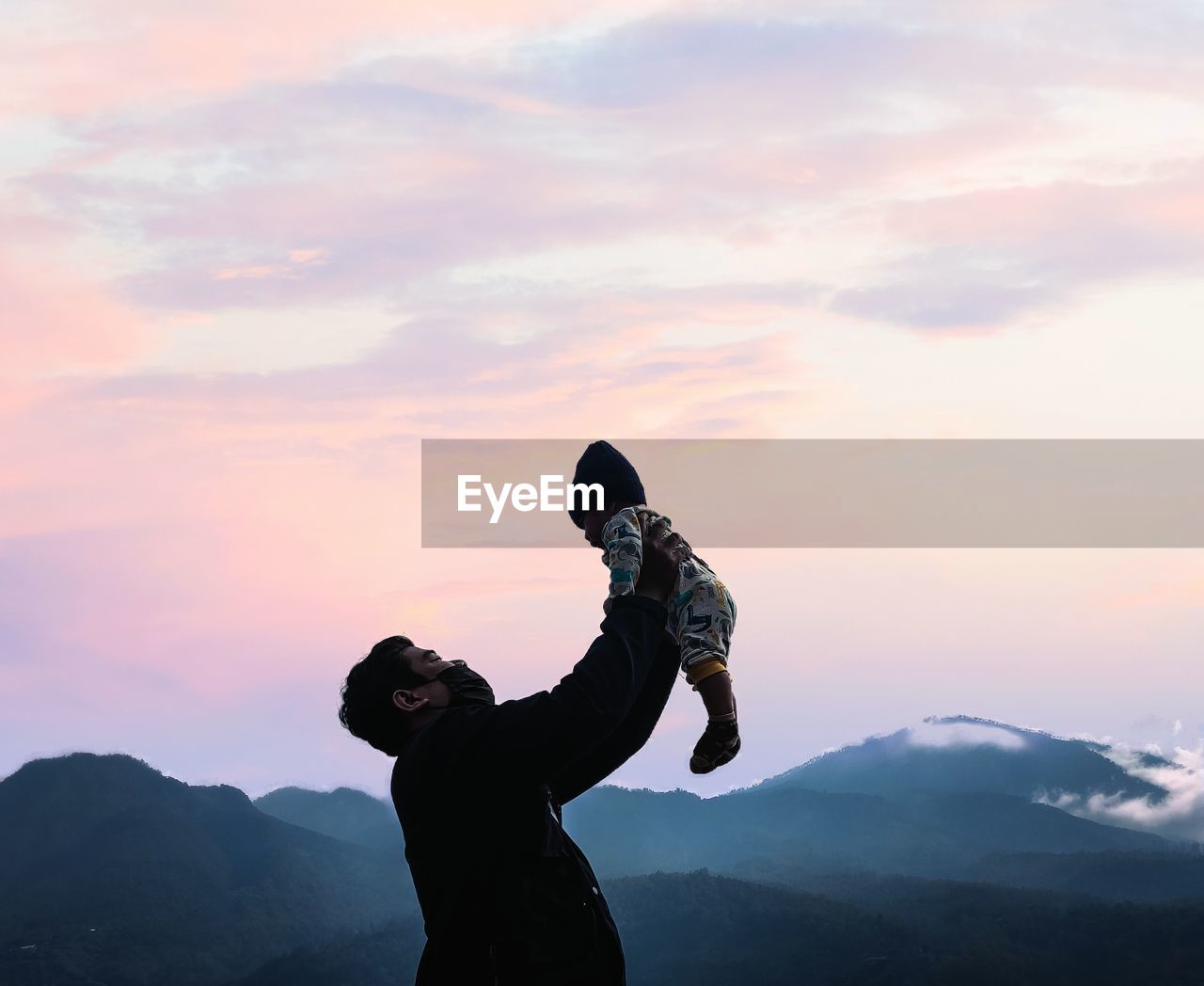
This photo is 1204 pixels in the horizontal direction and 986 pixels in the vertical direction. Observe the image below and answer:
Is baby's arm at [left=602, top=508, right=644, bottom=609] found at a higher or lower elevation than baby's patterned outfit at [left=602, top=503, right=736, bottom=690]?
higher

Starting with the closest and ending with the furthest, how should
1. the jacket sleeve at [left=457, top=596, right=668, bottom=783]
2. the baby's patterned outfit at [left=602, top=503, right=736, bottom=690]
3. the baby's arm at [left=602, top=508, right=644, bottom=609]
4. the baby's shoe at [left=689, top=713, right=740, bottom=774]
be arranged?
the jacket sleeve at [left=457, top=596, right=668, bottom=783], the baby's arm at [left=602, top=508, right=644, bottom=609], the baby's patterned outfit at [left=602, top=503, right=736, bottom=690], the baby's shoe at [left=689, top=713, right=740, bottom=774]

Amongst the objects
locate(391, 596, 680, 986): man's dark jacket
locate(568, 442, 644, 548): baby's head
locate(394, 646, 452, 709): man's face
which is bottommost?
locate(391, 596, 680, 986): man's dark jacket

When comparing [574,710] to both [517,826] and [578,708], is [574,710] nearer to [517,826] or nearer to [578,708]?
[578,708]

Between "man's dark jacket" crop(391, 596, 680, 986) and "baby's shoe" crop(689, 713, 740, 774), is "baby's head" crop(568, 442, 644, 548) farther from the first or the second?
"baby's shoe" crop(689, 713, 740, 774)

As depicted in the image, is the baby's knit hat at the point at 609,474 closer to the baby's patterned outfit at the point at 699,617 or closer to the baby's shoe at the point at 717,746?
the baby's patterned outfit at the point at 699,617

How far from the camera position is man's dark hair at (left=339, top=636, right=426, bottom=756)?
5738mm

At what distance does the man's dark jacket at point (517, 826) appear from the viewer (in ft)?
16.7

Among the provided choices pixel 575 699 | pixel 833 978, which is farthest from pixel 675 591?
pixel 833 978

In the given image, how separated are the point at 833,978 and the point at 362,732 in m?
209

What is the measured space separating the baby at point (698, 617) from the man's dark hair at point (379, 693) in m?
0.97

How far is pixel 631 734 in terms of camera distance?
5883mm

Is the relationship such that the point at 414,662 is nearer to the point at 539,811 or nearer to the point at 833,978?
the point at 539,811

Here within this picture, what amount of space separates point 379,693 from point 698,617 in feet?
4.59

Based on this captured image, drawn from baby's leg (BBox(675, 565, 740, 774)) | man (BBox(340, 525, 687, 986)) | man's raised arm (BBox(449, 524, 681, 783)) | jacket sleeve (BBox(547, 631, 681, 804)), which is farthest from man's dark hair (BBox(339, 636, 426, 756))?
baby's leg (BBox(675, 565, 740, 774))
